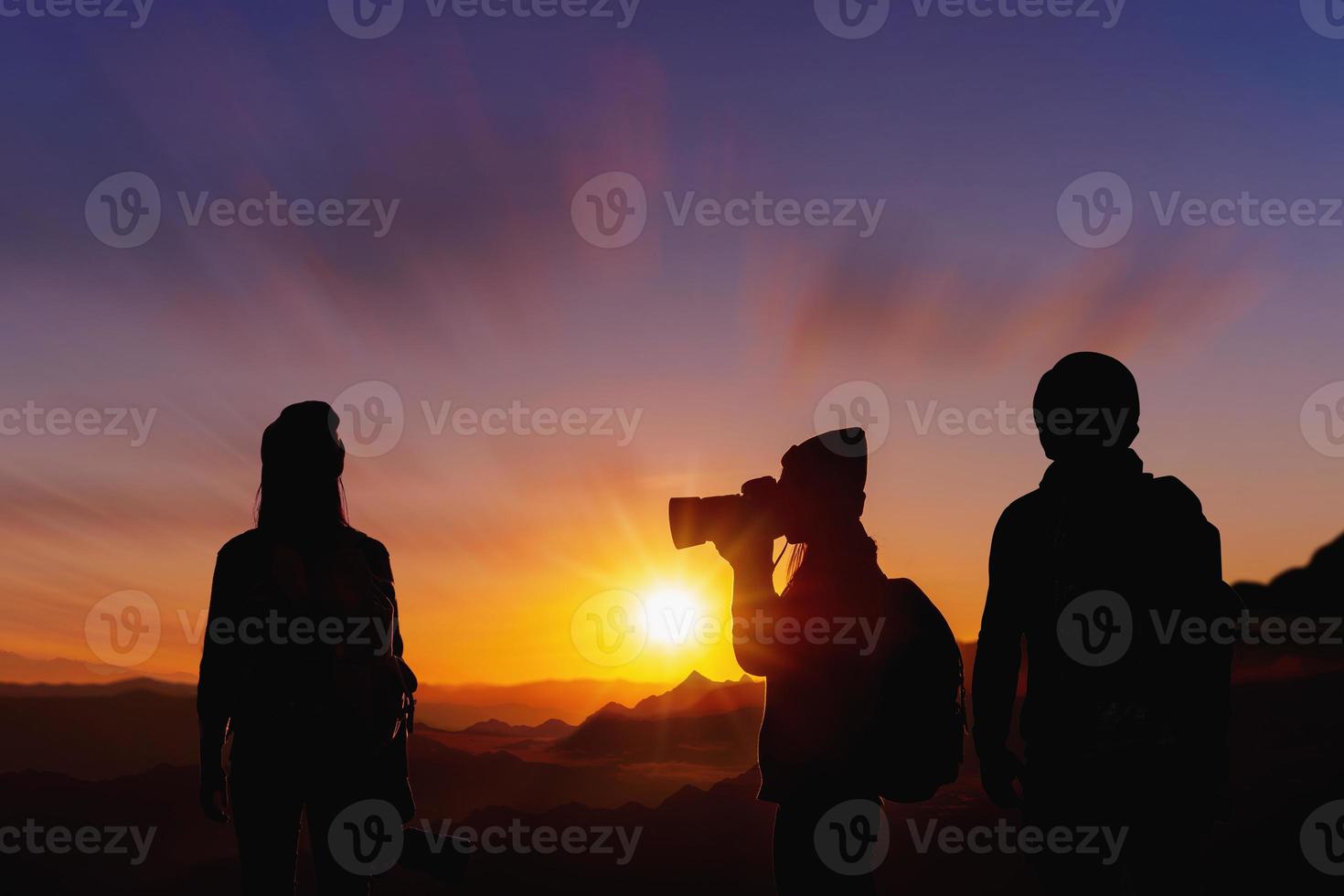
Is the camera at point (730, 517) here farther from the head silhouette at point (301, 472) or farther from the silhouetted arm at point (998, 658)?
the head silhouette at point (301, 472)

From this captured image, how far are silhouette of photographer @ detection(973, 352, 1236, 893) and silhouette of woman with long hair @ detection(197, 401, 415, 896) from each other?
2.63 m

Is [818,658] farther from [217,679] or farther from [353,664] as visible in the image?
[217,679]

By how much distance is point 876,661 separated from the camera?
455cm

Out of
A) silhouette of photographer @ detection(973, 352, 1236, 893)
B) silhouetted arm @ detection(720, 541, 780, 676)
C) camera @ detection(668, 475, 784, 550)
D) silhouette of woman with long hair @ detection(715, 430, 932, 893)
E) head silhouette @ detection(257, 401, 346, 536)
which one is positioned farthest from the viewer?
head silhouette @ detection(257, 401, 346, 536)

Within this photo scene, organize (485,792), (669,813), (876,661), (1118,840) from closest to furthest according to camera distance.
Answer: (1118,840) < (876,661) < (669,813) < (485,792)

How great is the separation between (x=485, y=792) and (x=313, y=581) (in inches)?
953

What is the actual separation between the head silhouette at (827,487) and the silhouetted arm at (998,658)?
63cm

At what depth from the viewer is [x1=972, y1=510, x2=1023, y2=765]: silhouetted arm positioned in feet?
13.8

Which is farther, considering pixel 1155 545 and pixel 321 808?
pixel 321 808

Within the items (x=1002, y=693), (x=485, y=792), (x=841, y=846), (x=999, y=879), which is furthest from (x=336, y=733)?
(x=485, y=792)

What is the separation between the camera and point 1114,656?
3822 mm

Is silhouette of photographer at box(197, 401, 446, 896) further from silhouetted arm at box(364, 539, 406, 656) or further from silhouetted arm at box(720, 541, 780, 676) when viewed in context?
silhouetted arm at box(720, 541, 780, 676)

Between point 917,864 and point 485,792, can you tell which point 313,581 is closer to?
point 917,864

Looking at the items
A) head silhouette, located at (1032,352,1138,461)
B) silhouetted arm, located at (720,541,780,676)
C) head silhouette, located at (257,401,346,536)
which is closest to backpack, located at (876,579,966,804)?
silhouetted arm, located at (720,541,780,676)
